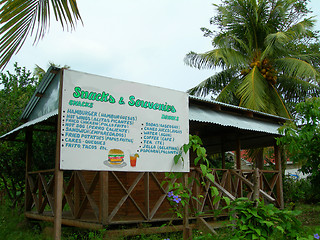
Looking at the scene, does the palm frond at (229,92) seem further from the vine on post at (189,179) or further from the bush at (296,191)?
the vine on post at (189,179)

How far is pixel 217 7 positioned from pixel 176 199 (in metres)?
15.5

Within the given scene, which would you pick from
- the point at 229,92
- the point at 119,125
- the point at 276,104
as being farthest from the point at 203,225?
the point at 229,92

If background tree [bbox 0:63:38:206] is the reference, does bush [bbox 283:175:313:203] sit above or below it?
below

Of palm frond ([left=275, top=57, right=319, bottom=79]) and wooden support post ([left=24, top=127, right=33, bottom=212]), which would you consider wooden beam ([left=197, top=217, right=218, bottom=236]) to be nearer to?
wooden support post ([left=24, top=127, right=33, bottom=212])

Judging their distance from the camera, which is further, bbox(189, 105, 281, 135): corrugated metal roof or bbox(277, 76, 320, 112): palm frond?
bbox(277, 76, 320, 112): palm frond

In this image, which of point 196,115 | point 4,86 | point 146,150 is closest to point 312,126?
point 196,115

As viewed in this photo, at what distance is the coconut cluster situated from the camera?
16375 millimetres

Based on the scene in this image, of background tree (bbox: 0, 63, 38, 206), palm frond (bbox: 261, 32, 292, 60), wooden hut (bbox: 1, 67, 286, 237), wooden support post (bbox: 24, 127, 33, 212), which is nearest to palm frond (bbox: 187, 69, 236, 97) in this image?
palm frond (bbox: 261, 32, 292, 60)

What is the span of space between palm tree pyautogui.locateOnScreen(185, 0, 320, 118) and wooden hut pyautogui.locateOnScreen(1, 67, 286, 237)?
216 inches

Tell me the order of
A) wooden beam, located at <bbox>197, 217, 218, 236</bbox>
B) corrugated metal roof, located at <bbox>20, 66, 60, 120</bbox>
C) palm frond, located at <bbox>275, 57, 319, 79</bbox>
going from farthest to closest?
palm frond, located at <bbox>275, 57, 319, 79</bbox> < wooden beam, located at <bbox>197, 217, 218, 236</bbox> < corrugated metal roof, located at <bbox>20, 66, 60, 120</bbox>

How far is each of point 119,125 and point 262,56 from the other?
12786 millimetres

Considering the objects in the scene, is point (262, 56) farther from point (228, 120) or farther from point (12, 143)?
point (12, 143)

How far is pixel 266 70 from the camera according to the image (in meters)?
16.8

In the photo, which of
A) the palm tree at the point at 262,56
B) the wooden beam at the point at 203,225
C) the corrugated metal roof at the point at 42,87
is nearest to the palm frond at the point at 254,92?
the palm tree at the point at 262,56
